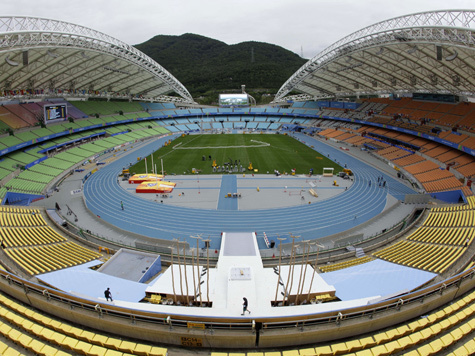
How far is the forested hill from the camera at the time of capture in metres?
126

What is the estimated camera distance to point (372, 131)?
50500 millimetres

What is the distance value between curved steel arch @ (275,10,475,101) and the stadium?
0.31 m

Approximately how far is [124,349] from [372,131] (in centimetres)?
5200

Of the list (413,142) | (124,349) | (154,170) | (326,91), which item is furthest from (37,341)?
(326,91)

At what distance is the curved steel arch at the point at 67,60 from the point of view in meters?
26.8

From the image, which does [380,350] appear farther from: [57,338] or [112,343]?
→ [57,338]

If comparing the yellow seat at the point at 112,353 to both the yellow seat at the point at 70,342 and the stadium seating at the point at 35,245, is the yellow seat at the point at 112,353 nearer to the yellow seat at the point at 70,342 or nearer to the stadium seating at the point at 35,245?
the yellow seat at the point at 70,342

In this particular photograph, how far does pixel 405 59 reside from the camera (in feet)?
118

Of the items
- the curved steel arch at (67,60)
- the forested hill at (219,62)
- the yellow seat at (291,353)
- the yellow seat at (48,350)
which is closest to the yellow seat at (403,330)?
the yellow seat at (291,353)

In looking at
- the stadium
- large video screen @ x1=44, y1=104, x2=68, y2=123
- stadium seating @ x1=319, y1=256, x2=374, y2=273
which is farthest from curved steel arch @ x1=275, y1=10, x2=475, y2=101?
large video screen @ x1=44, y1=104, x2=68, y2=123

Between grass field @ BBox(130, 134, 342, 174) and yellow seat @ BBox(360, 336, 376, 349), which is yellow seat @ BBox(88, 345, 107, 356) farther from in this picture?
grass field @ BBox(130, 134, 342, 174)

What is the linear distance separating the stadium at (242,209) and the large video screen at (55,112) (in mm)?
530

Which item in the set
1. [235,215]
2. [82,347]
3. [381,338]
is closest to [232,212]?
[235,215]

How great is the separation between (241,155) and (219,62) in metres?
119
